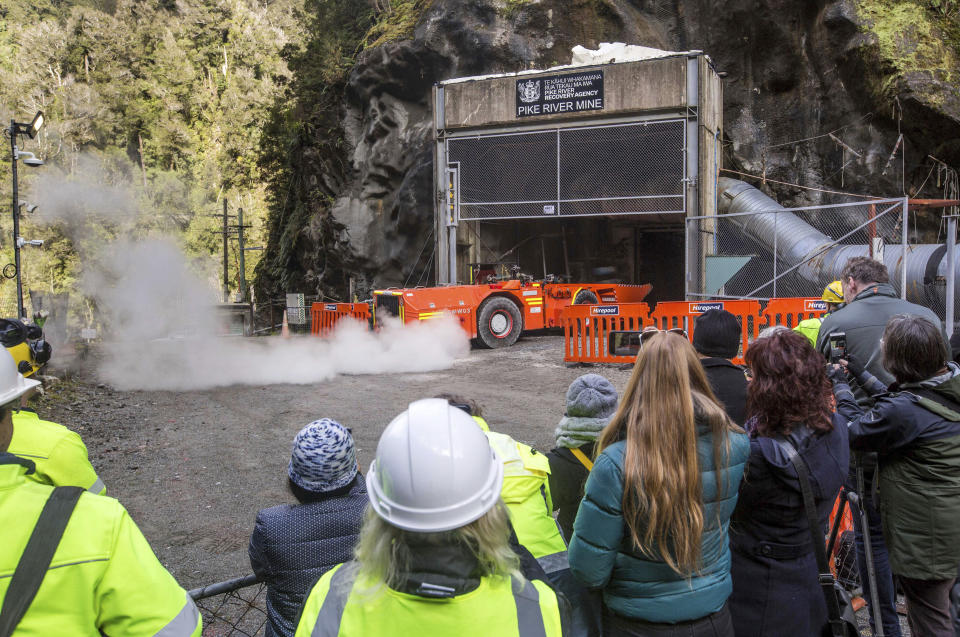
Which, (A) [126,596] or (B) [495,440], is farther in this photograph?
(B) [495,440]

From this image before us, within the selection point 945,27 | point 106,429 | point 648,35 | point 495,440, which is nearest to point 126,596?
point 495,440

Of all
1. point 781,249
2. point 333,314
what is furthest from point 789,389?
point 333,314

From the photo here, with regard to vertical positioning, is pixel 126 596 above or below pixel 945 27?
below

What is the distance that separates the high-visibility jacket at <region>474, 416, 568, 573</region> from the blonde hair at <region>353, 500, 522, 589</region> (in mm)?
965

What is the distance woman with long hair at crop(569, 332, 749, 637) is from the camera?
2.08 m

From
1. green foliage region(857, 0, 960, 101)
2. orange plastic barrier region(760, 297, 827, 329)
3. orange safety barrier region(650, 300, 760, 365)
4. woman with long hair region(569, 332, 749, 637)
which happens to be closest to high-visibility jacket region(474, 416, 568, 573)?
woman with long hair region(569, 332, 749, 637)

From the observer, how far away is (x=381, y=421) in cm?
859

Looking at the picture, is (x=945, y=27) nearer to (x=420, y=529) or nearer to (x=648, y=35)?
(x=648, y=35)

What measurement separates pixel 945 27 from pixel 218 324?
24272 mm

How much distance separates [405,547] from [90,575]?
71 centimetres

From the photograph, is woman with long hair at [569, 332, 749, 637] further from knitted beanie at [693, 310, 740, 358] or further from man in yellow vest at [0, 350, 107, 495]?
man in yellow vest at [0, 350, 107, 495]

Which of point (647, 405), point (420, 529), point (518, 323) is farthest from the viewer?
point (518, 323)

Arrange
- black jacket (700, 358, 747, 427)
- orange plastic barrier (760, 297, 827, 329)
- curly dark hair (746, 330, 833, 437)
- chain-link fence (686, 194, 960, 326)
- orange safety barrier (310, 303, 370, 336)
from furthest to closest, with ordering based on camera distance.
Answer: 1. orange safety barrier (310, 303, 370, 336)
2. orange plastic barrier (760, 297, 827, 329)
3. chain-link fence (686, 194, 960, 326)
4. black jacket (700, 358, 747, 427)
5. curly dark hair (746, 330, 833, 437)

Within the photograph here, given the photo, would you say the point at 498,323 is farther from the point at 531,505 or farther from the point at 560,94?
the point at 531,505
